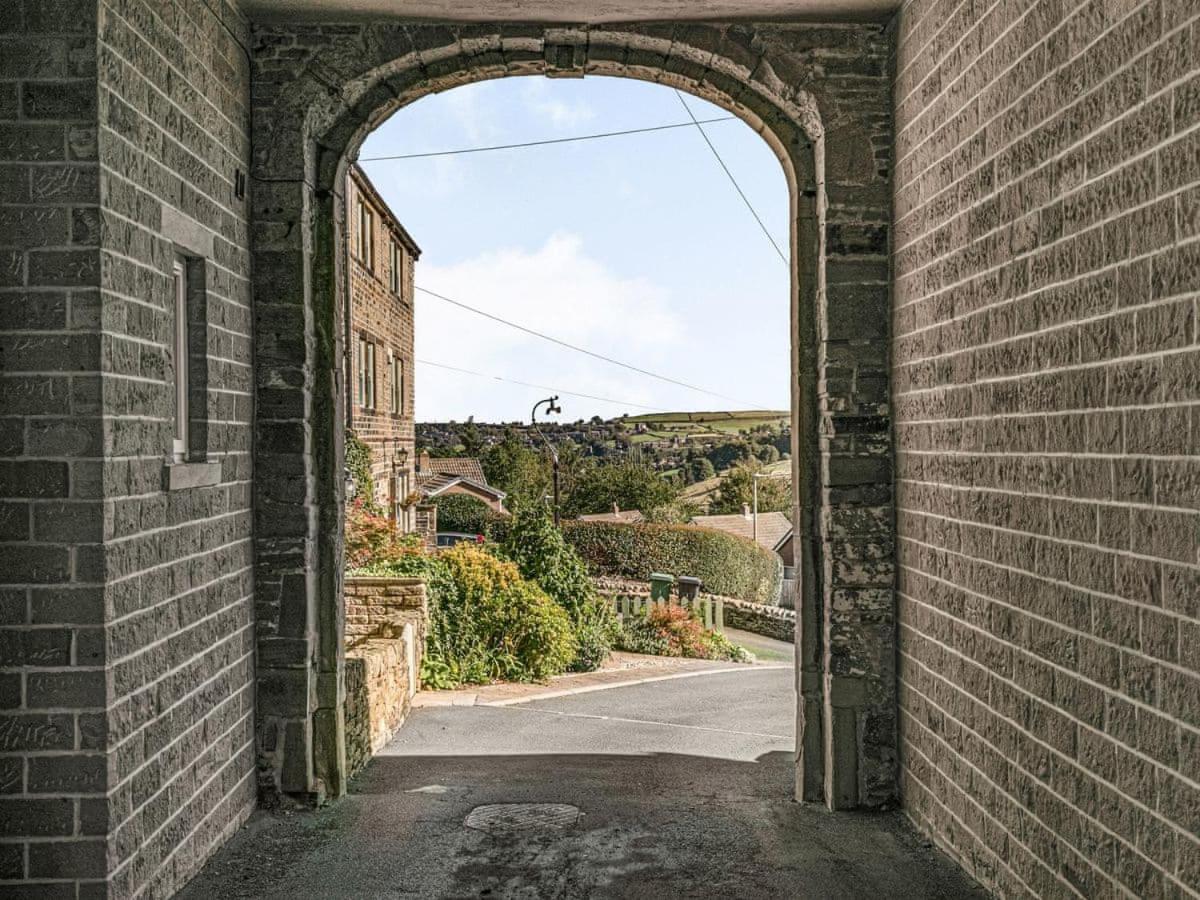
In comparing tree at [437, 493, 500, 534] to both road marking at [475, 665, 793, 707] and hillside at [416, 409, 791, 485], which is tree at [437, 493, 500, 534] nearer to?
hillside at [416, 409, 791, 485]

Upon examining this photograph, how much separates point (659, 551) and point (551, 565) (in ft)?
38.5

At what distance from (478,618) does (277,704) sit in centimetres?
701

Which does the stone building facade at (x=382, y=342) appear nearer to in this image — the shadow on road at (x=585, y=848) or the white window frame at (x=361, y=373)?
the white window frame at (x=361, y=373)

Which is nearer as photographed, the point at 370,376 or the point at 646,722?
the point at 646,722

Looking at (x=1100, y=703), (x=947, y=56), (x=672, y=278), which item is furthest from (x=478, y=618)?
(x=672, y=278)

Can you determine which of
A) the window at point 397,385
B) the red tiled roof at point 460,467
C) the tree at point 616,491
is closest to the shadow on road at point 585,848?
the window at point 397,385

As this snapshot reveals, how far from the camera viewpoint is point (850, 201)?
7047mm

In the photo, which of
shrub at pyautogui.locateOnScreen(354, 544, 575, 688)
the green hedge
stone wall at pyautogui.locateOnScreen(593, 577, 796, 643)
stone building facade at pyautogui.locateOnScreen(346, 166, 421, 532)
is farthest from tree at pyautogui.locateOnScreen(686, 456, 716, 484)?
shrub at pyautogui.locateOnScreen(354, 544, 575, 688)

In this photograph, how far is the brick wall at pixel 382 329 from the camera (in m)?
18.5

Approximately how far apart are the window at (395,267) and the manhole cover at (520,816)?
16.1 m

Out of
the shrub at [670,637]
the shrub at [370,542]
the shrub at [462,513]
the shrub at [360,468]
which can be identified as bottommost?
the shrub at [670,637]

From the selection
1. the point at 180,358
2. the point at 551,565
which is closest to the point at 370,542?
the point at 551,565

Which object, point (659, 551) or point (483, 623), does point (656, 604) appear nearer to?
point (483, 623)

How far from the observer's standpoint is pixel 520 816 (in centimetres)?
698
